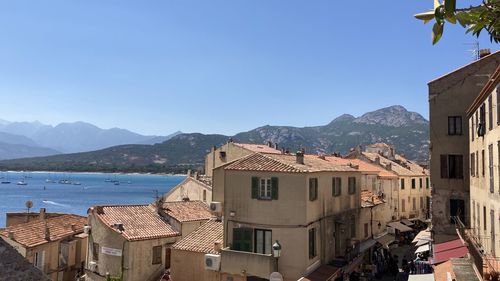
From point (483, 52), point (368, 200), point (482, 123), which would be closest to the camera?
point (482, 123)

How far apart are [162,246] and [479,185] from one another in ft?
68.3

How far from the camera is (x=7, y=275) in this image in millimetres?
5734

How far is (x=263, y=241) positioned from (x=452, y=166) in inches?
515

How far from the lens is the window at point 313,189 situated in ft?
83.5

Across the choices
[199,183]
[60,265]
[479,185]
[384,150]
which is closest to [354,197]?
[479,185]

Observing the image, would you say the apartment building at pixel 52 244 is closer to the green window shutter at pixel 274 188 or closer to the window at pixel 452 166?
the green window shutter at pixel 274 188

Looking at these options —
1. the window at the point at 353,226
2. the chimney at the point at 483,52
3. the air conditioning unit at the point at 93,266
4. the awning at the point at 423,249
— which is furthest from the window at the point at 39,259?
the chimney at the point at 483,52

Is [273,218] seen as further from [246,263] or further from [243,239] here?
[246,263]

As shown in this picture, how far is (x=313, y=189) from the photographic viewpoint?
26031 millimetres

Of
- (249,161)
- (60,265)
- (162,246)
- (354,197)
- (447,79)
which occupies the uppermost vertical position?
(447,79)

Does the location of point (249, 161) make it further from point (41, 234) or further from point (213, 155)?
point (213, 155)

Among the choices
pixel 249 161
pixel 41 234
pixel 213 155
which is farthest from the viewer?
pixel 213 155

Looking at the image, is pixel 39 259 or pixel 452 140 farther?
pixel 39 259

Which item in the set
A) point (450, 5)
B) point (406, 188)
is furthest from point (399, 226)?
point (450, 5)
